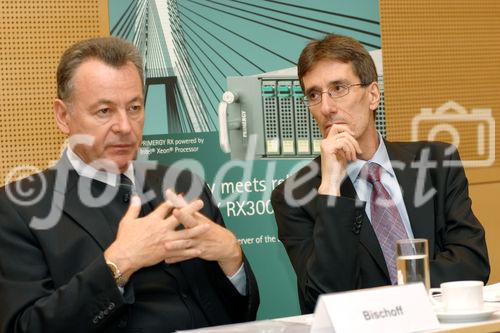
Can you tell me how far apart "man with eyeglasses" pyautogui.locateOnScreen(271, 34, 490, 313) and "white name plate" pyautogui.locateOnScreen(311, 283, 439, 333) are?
1009 millimetres

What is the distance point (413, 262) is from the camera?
2.41 meters

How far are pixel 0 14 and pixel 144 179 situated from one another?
57.3 inches

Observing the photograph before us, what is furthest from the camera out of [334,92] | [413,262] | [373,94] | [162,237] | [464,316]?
[373,94]

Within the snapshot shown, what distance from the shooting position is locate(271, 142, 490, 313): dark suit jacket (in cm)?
317

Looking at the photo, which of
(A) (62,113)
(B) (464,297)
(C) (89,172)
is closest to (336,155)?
(C) (89,172)

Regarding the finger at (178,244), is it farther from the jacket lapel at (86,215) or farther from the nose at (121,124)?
the nose at (121,124)

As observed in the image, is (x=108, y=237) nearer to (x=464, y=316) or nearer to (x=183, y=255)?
(x=183, y=255)

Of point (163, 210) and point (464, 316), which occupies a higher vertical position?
point (163, 210)

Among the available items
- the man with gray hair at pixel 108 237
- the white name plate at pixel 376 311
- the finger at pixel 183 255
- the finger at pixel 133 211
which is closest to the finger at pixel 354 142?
the man with gray hair at pixel 108 237

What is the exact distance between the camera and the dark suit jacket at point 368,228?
3.17 meters

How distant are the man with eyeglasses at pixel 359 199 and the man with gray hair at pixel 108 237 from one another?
1.15ft

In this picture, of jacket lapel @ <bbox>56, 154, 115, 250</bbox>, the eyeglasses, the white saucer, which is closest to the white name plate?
the white saucer

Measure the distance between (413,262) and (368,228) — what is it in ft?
3.06

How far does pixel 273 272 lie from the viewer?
455 centimetres
